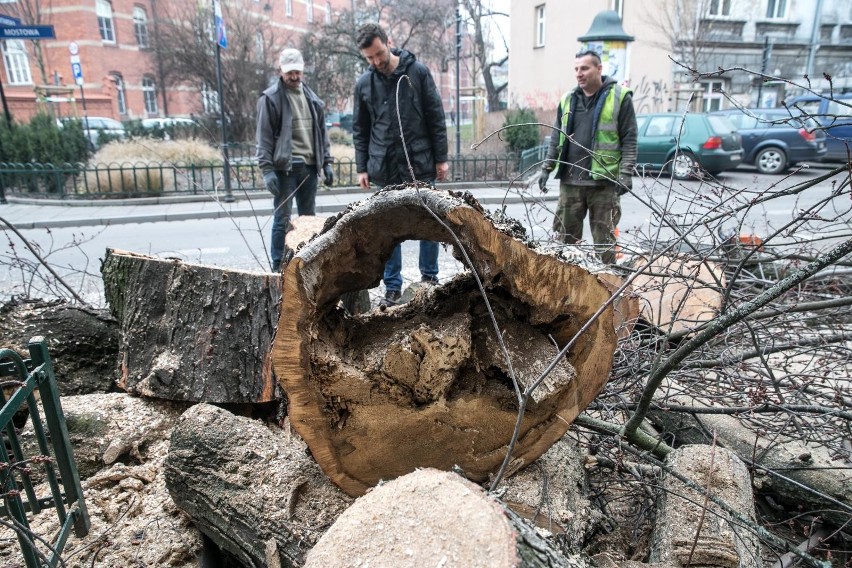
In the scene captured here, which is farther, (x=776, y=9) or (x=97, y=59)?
(x=97, y=59)

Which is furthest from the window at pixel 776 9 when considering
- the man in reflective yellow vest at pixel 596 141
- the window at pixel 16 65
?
the window at pixel 16 65

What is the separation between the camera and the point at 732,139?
11492 mm

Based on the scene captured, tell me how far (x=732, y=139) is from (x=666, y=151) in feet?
4.32

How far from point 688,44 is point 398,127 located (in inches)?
745

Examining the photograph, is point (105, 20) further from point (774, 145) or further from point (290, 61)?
point (774, 145)

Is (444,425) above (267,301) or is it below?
below

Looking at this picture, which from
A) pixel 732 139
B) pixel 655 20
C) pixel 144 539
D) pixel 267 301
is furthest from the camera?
pixel 655 20

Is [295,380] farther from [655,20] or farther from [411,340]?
[655,20]

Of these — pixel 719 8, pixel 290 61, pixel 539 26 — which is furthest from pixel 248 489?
pixel 719 8

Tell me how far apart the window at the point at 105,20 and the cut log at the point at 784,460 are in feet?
105

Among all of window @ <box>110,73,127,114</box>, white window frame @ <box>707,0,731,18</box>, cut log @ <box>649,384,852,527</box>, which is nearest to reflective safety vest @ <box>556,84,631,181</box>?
cut log @ <box>649,384,852,527</box>

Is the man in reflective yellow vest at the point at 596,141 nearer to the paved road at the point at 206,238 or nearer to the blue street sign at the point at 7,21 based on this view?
the paved road at the point at 206,238

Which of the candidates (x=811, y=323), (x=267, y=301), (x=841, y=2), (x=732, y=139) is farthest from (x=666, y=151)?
(x=841, y=2)

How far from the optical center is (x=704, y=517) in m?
1.67
